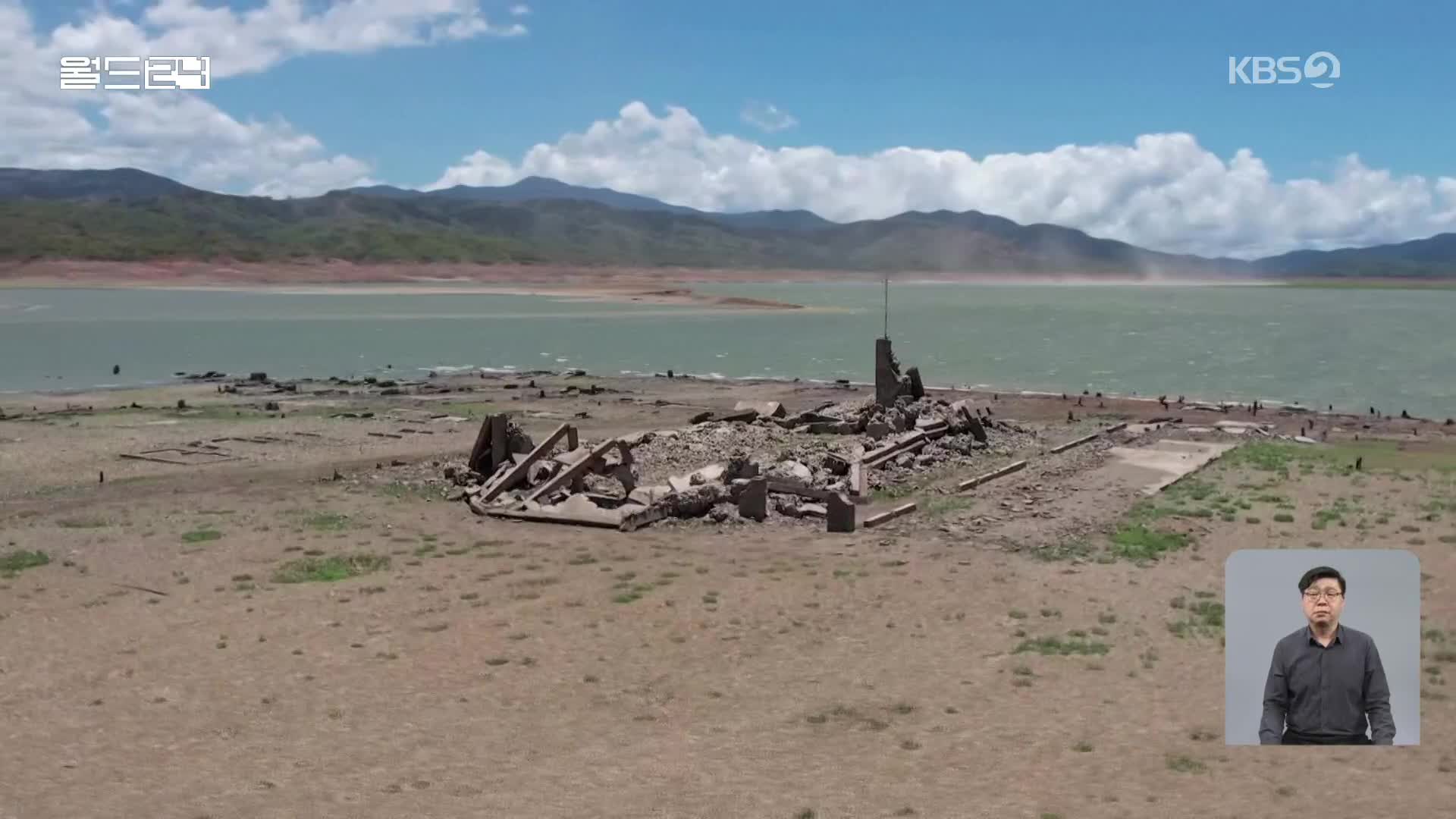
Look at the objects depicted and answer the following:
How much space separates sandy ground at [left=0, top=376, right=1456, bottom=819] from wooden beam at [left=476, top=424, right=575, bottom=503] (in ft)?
1.61

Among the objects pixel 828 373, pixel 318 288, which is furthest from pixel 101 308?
pixel 828 373

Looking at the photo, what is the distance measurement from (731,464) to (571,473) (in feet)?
8.74

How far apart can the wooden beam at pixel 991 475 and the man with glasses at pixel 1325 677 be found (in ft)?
Result: 48.7

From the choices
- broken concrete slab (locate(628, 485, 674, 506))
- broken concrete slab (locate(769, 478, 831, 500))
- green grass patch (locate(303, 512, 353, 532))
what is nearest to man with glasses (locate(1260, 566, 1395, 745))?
broken concrete slab (locate(628, 485, 674, 506))

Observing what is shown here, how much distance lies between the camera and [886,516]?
59.1ft

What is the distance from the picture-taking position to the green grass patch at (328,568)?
14656 mm

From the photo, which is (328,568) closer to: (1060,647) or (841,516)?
(841,516)

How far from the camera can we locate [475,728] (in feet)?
31.6

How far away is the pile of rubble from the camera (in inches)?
723

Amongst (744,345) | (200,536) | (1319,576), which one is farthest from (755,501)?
(744,345)

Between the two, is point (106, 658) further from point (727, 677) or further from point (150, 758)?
point (727, 677)

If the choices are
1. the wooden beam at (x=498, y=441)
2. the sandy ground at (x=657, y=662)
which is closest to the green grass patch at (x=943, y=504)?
the sandy ground at (x=657, y=662)

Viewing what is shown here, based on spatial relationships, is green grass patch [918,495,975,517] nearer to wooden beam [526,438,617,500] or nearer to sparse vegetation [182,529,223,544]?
wooden beam [526,438,617,500]

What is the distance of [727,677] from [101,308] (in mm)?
121021
